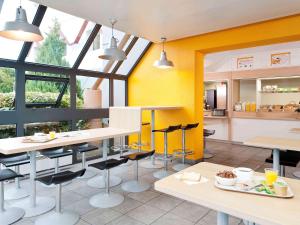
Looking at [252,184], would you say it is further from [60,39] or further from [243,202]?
[60,39]

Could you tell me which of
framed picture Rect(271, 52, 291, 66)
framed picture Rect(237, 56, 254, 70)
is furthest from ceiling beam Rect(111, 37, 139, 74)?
framed picture Rect(271, 52, 291, 66)

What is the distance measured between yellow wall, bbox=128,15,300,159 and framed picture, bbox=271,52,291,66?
2.37 metres

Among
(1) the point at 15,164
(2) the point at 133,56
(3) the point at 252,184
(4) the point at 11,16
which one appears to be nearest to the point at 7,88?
(4) the point at 11,16

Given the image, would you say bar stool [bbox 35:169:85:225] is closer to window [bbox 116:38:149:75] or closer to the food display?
the food display

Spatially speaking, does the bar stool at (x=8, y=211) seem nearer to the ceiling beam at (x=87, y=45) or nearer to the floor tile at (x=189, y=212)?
the floor tile at (x=189, y=212)

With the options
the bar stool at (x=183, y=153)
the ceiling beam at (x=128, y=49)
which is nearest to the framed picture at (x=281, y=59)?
the bar stool at (x=183, y=153)

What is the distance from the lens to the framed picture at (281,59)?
5.78 metres

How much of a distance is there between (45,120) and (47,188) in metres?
1.26

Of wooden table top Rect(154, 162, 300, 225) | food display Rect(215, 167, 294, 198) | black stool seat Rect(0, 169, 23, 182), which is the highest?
food display Rect(215, 167, 294, 198)

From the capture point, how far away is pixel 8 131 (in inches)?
144

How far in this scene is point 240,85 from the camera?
23.3 feet

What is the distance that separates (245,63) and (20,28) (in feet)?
19.5

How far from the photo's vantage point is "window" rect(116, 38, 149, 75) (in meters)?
5.22

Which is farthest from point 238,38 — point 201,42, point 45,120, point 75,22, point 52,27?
point 45,120
